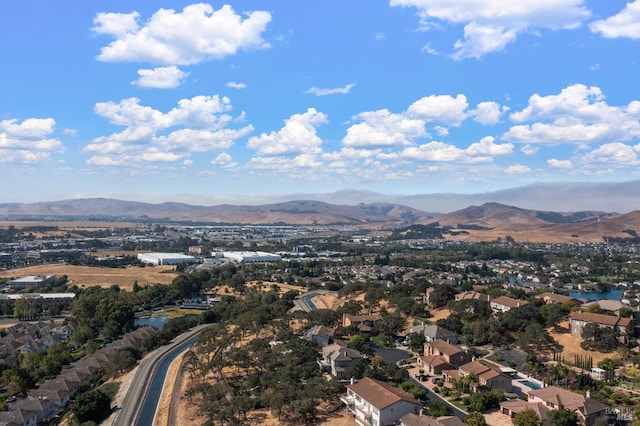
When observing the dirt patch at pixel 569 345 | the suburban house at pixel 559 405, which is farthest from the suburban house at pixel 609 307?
the suburban house at pixel 559 405

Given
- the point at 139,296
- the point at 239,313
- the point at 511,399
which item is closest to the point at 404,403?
the point at 511,399

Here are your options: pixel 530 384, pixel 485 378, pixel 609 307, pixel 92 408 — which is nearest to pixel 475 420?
pixel 485 378

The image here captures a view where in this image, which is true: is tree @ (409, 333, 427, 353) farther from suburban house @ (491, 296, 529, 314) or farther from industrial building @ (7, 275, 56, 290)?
industrial building @ (7, 275, 56, 290)

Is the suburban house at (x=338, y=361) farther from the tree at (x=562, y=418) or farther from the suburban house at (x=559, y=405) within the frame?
the tree at (x=562, y=418)

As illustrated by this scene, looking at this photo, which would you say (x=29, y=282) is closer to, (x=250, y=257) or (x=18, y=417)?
(x=250, y=257)

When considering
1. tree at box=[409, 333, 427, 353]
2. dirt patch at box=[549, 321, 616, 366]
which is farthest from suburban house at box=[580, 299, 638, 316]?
tree at box=[409, 333, 427, 353]
